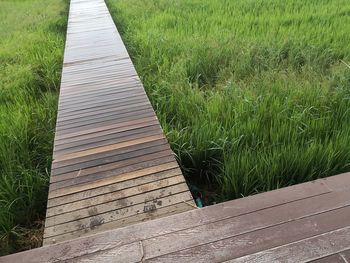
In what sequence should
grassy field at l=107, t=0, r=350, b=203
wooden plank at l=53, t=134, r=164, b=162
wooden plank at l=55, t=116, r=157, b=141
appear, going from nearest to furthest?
grassy field at l=107, t=0, r=350, b=203 < wooden plank at l=53, t=134, r=164, b=162 < wooden plank at l=55, t=116, r=157, b=141

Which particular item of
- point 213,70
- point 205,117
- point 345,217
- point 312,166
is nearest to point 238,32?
point 213,70

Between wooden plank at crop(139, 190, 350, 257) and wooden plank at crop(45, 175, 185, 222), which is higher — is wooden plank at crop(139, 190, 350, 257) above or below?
above

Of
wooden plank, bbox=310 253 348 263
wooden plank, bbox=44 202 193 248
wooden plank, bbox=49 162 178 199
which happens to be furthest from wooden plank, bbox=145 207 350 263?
wooden plank, bbox=49 162 178 199

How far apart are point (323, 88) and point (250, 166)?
1.47 metres

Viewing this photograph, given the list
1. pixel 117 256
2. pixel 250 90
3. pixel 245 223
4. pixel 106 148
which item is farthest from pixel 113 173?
pixel 250 90

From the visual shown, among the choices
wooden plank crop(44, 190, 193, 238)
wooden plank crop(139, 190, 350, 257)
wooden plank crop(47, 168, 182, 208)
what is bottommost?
wooden plank crop(47, 168, 182, 208)

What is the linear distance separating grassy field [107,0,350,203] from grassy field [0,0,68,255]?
41.7 inches

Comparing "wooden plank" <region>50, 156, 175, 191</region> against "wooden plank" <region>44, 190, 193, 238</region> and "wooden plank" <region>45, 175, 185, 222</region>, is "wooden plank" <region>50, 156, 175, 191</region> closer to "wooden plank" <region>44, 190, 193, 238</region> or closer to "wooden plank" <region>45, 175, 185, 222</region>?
"wooden plank" <region>45, 175, 185, 222</region>

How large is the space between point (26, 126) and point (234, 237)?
7.17ft

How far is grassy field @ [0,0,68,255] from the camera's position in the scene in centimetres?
220

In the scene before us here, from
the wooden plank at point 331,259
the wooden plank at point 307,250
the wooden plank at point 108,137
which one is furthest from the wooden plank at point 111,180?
the wooden plank at point 331,259

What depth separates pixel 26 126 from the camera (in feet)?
9.77

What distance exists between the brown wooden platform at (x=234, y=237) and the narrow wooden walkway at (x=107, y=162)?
0.19m

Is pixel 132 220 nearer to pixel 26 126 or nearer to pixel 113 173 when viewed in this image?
pixel 113 173
